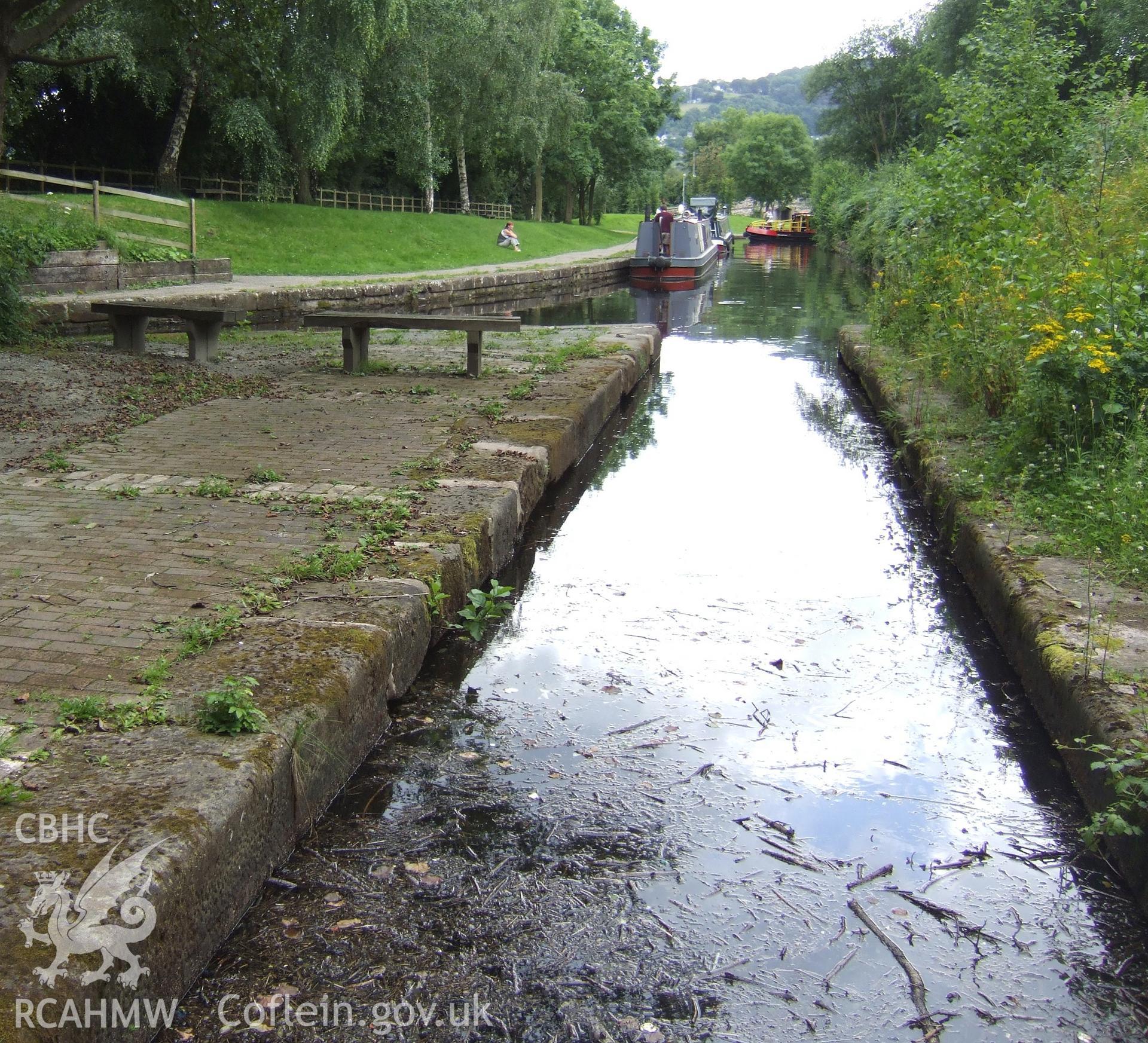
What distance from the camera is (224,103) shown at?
78.8 feet

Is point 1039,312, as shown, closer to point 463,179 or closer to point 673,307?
point 673,307

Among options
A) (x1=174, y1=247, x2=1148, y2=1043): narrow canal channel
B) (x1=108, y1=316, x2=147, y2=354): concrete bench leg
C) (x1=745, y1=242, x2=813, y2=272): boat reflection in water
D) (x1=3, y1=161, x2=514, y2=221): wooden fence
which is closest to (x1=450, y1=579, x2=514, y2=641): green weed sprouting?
(x1=174, y1=247, x2=1148, y2=1043): narrow canal channel

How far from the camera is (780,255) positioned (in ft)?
174

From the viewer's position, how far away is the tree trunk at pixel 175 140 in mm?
23703

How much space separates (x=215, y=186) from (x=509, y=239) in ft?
29.0

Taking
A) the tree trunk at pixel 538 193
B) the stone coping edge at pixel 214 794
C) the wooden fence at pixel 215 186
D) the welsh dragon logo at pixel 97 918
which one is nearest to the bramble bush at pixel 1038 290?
the stone coping edge at pixel 214 794

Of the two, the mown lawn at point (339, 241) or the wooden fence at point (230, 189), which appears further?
the wooden fence at point (230, 189)

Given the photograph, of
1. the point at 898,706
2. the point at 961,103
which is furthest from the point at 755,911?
the point at 961,103

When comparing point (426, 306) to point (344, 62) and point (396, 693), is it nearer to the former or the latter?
point (344, 62)

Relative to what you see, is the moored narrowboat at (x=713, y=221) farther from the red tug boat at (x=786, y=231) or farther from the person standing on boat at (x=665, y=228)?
the person standing on boat at (x=665, y=228)

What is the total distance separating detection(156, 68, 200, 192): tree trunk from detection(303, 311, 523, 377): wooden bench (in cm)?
1639

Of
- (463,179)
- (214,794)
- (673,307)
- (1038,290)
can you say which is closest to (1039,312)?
(1038,290)

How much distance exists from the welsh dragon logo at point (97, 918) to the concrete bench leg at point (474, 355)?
748 centimetres

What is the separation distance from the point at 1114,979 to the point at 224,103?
2532 cm
